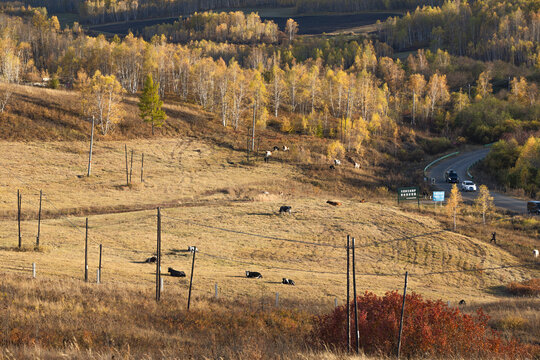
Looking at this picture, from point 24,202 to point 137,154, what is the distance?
31.0 metres

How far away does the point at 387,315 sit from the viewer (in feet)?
57.0

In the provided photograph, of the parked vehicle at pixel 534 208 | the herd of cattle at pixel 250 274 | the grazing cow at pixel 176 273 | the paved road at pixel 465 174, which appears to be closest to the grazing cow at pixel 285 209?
the herd of cattle at pixel 250 274

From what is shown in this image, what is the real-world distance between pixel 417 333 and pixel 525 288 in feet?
97.2

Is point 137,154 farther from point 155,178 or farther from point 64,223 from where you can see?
point 64,223

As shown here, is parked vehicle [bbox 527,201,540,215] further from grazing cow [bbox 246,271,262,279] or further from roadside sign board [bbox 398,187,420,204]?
grazing cow [bbox 246,271,262,279]

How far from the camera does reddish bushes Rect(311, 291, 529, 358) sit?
1571 cm

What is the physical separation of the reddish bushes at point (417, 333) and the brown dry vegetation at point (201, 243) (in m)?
1.64

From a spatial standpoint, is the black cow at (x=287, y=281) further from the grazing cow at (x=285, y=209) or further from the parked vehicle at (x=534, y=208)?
the parked vehicle at (x=534, y=208)

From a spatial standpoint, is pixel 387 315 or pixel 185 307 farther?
pixel 185 307

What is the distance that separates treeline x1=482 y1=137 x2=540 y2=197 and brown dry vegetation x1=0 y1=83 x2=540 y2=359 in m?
26.8

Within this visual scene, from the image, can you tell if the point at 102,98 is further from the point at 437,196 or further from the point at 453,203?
the point at 453,203

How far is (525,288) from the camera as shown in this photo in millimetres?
40344

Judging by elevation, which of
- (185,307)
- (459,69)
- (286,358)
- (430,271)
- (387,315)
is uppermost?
(459,69)

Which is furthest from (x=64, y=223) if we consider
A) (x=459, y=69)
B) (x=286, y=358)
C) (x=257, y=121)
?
(x=459, y=69)
